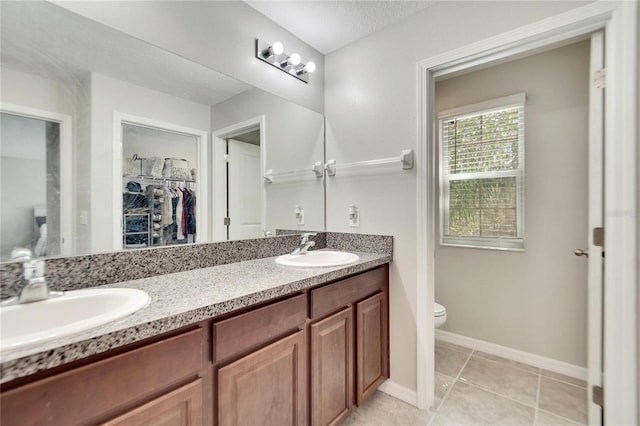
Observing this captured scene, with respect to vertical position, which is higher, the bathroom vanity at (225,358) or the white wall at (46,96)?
the white wall at (46,96)

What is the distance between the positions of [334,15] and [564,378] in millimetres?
2879

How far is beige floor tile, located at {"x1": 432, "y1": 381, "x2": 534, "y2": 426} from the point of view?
1.56 meters

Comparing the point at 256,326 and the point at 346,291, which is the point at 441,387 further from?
the point at 256,326

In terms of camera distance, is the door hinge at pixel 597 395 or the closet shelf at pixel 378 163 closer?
the door hinge at pixel 597 395

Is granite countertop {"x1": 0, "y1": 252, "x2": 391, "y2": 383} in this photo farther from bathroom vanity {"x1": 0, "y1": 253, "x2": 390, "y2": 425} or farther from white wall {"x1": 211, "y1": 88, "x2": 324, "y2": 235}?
white wall {"x1": 211, "y1": 88, "x2": 324, "y2": 235}

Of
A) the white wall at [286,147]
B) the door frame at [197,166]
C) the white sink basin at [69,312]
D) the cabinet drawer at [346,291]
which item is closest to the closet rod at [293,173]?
the white wall at [286,147]

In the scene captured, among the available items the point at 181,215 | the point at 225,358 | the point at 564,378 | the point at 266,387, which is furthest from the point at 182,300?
the point at 564,378

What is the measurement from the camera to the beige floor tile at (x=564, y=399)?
1607 mm

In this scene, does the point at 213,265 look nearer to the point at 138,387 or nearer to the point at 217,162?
the point at 217,162

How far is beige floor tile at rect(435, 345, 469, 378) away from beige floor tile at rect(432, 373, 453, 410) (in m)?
0.06

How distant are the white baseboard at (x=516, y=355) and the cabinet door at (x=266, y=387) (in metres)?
1.80

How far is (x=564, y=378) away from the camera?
6.38 feet

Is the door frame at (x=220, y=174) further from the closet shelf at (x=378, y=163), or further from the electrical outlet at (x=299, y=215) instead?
the closet shelf at (x=378, y=163)

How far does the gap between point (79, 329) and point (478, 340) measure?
268 cm
